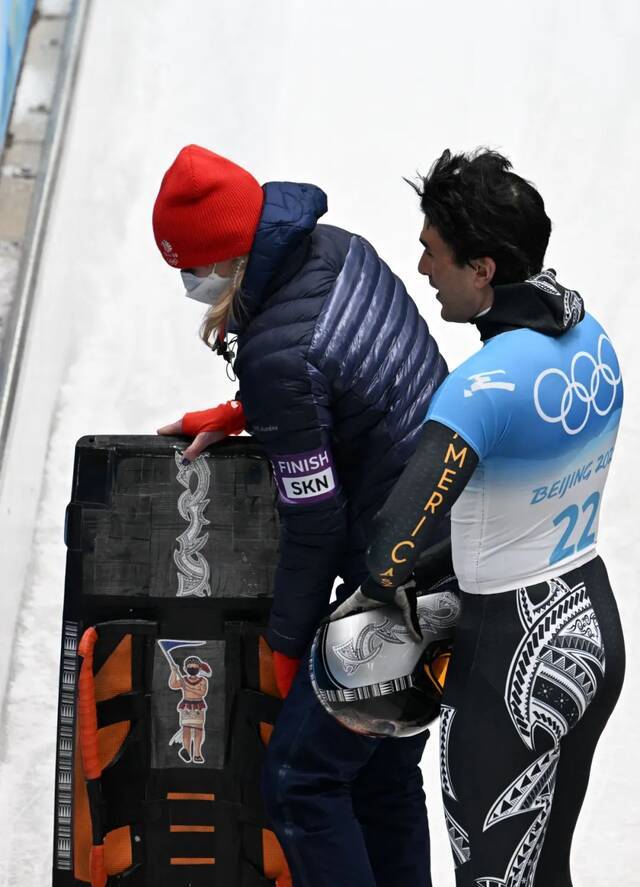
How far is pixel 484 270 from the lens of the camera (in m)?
2.48

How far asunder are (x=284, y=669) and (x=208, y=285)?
81cm

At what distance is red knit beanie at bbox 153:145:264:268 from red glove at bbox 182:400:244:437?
458 mm

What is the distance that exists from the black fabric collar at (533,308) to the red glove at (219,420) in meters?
0.87

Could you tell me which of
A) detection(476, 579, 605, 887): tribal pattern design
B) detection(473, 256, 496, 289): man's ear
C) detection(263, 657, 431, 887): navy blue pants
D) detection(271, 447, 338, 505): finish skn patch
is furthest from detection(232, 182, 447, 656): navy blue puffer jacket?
detection(476, 579, 605, 887): tribal pattern design

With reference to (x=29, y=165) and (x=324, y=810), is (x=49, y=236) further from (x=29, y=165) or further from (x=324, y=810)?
(x=324, y=810)

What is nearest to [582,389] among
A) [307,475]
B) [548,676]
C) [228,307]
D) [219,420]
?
[548,676]

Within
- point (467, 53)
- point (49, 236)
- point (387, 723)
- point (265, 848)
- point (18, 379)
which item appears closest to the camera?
point (387, 723)

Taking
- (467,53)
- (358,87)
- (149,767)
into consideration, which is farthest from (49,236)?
(149,767)

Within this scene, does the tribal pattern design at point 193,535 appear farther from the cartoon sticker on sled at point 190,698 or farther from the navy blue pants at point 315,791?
the navy blue pants at point 315,791

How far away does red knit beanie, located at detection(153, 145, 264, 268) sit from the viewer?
276 centimetres

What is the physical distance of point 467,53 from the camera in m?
6.09

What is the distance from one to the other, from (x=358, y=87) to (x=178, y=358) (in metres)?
1.67

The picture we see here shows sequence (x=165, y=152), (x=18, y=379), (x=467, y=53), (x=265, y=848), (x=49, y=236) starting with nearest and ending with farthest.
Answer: (x=265, y=848) < (x=18, y=379) < (x=49, y=236) < (x=165, y=152) < (x=467, y=53)

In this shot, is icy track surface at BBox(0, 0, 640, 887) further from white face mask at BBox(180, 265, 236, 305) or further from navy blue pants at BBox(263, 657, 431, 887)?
white face mask at BBox(180, 265, 236, 305)
